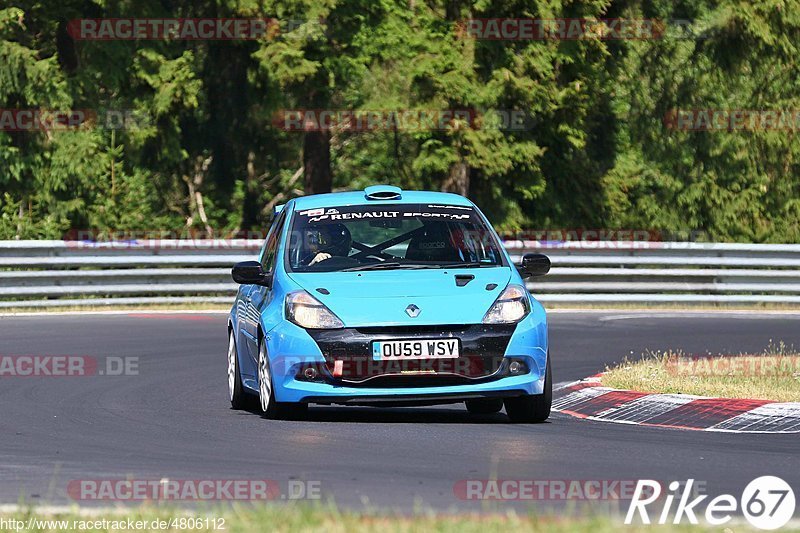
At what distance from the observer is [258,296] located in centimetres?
1220

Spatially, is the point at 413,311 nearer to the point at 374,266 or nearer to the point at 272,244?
the point at 374,266

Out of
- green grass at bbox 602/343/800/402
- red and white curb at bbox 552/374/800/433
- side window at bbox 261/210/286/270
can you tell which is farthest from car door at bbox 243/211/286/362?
green grass at bbox 602/343/800/402

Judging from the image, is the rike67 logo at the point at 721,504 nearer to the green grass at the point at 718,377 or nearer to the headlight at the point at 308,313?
the headlight at the point at 308,313

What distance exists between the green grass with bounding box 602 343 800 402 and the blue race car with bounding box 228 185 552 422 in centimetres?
174

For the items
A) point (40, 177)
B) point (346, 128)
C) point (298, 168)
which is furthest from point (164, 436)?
point (298, 168)

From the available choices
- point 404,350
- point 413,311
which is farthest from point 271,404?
point 413,311

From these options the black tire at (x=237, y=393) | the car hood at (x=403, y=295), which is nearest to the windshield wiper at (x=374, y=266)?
the car hood at (x=403, y=295)

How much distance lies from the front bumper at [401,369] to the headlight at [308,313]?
0.20ft

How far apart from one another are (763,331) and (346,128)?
966 inches

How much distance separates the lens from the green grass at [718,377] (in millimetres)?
12781

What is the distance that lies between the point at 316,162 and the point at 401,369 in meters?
25.7

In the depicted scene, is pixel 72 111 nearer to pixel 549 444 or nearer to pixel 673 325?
pixel 673 325

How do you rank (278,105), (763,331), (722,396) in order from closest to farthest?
(722,396), (763,331), (278,105)

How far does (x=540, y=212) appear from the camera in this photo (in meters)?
36.8
